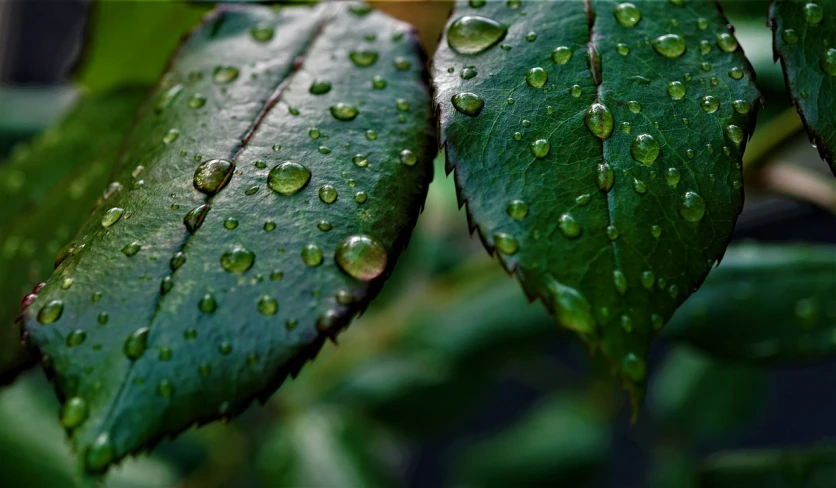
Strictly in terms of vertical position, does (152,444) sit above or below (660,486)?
above

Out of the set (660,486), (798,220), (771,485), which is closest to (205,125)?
(771,485)

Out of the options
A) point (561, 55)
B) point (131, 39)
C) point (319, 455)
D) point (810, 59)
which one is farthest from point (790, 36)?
point (319, 455)

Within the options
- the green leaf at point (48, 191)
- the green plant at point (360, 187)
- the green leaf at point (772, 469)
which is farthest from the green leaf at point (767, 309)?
the green leaf at point (48, 191)

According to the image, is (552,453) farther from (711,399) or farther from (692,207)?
(692,207)

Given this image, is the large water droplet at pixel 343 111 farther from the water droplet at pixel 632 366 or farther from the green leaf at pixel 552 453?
the green leaf at pixel 552 453

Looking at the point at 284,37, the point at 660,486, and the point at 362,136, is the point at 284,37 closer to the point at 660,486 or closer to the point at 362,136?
the point at 362,136

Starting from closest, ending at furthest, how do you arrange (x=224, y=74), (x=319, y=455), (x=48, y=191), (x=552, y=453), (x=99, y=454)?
(x=99, y=454) → (x=224, y=74) → (x=48, y=191) → (x=319, y=455) → (x=552, y=453)
